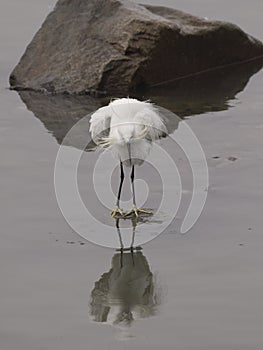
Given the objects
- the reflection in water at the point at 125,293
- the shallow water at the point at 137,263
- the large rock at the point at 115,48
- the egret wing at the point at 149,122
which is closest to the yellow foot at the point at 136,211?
the shallow water at the point at 137,263

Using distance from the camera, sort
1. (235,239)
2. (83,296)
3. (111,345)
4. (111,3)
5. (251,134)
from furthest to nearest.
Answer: (111,3), (251,134), (235,239), (83,296), (111,345)

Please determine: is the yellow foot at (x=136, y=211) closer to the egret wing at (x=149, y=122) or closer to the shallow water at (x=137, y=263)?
the shallow water at (x=137, y=263)

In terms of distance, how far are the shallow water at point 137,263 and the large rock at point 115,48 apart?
926 millimetres

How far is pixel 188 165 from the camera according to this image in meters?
8.06

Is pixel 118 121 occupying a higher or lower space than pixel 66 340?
higher

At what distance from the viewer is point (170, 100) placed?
978 cm

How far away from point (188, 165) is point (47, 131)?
1.44 m

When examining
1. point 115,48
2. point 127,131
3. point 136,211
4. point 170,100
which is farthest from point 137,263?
point 115,48

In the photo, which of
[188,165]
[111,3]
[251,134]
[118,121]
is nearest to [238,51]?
[111,3]

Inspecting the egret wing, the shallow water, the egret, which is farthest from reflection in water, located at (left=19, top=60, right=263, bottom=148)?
the egret wing

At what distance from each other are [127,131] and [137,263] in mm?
972

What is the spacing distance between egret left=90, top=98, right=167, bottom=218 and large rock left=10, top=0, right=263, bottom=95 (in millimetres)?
2676

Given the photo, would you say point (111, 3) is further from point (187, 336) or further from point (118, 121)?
point (187, 336)

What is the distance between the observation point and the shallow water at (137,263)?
5453 millimetres
